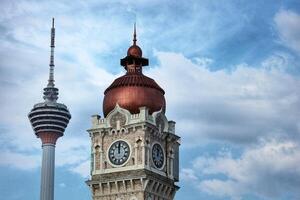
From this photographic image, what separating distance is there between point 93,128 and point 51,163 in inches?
4117

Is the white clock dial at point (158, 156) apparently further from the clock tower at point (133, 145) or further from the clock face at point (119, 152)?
the clock face at point (119, 152)

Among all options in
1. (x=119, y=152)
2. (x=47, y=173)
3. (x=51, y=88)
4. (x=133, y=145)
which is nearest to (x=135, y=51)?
(x=133, y=145)

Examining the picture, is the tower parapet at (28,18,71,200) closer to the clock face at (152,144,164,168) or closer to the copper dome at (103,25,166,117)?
the copper dome at (103,25,166,117)

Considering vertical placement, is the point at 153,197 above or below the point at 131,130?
below

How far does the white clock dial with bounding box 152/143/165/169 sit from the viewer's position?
87.8 metres

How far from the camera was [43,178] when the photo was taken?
620 feet

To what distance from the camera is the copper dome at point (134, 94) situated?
291 ft

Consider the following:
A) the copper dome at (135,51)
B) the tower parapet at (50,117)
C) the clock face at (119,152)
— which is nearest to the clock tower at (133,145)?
the clock face at (119,152)

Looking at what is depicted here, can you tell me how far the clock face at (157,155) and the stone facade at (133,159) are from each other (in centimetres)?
27

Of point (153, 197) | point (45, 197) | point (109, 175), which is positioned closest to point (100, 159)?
point (109, 175)

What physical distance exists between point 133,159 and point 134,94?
810 centimetres

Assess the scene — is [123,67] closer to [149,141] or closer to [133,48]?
[133,48]

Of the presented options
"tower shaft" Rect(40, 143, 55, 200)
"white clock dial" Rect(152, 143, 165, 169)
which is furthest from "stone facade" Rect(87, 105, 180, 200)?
"tower shaft" Rect(40, 143, 55, 200)

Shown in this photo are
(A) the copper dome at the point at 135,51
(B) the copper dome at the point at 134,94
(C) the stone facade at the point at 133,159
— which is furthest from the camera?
(A) the copper dome at the point at 135,51
